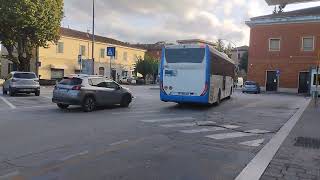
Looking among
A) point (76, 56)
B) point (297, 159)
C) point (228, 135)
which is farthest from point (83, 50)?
point (297, 159)

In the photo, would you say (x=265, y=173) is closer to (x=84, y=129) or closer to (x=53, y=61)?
(x=84, y=129)

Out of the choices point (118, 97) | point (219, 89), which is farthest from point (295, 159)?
point (219, 89)

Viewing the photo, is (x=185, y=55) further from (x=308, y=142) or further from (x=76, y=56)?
(x=76, y=56)

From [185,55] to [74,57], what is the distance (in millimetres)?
46272

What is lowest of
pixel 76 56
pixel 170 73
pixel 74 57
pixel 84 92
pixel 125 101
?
pixel 125 101

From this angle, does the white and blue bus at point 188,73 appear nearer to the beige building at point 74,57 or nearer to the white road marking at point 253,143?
the white road marking at point 253,143

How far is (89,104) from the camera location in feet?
60.3

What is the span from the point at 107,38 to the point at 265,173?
70.1 metres

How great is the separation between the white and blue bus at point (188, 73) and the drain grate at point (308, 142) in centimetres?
894

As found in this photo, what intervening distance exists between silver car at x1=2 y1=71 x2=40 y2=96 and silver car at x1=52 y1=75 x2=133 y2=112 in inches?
371

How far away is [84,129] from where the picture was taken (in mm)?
12359

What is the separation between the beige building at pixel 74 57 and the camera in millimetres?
60469

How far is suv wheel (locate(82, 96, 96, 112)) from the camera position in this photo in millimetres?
18152

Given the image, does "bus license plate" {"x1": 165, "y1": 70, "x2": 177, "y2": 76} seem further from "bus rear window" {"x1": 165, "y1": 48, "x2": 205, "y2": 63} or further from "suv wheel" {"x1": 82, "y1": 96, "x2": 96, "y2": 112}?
"suv wheel" {"x1": 82, "y1": 96, "x2": 96, "y2": 112}
